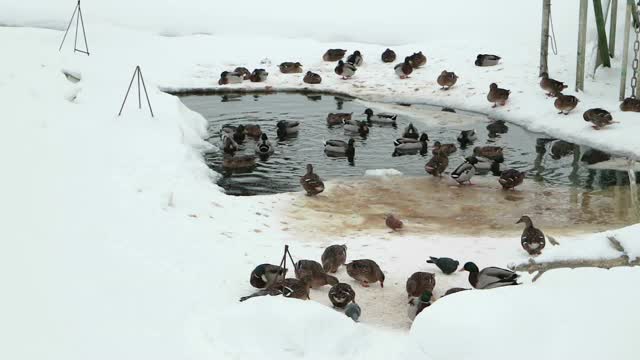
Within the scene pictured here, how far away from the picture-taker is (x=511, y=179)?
12945mm

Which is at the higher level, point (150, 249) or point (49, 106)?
point (49, 106)

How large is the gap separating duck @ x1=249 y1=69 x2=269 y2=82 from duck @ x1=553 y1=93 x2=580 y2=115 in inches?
328

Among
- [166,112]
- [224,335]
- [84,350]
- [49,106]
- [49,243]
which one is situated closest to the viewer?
[84,350]

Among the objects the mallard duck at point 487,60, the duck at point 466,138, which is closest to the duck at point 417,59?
the mallard duck at point 487,60

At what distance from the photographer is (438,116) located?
18531 mm

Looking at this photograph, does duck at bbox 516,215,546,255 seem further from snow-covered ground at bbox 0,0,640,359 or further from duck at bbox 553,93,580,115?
duck at bbox 553,93,580,115

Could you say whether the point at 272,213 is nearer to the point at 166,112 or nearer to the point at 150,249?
the point at 150,249

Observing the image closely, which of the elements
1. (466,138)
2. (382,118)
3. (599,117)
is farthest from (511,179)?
(382,118)

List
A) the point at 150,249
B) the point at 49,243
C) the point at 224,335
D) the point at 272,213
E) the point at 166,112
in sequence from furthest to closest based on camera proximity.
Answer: the point at 166,112
the point at 272,213
the point at 150,249
the point at 49,243
the point at 224,335

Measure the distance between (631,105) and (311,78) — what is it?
8.75 m

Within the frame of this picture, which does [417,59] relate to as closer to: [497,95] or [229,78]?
[497,95]

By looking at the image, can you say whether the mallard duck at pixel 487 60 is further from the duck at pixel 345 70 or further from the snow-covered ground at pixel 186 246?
the duck at pixel 345 70

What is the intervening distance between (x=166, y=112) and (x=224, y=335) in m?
9.32

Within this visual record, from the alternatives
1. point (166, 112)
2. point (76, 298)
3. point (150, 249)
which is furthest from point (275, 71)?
point (76, 298)
